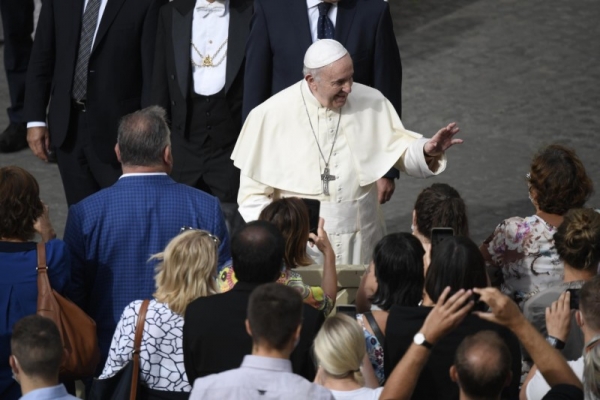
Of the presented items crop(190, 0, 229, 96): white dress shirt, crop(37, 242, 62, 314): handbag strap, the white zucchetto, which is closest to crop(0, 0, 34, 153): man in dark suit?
crop(190, 0, 229, 96): white dress shirt

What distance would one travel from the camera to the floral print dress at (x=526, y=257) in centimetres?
Result: 545

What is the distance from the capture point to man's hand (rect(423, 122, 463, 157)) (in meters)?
5.71

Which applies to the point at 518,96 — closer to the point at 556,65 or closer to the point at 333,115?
the point at 556,65

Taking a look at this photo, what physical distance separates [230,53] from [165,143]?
63.7 inches

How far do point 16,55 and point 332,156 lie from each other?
3.72 meters

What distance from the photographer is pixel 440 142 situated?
582cm

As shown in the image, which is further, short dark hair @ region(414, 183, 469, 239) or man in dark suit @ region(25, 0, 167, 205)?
man in dark suit @ region(25, 0, 167, 205)

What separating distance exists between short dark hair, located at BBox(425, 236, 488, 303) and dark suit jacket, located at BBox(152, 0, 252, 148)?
8.61ft

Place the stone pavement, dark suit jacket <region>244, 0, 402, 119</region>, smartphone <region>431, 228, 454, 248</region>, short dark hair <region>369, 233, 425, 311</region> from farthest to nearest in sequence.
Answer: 1. the stone pavement
2. dark suit jacket <region>244, 0, 402, 119</region>
3. smartphone <region>431, 228, 454, 248</region>
4. short dark hair <region>369, 233, 425, 311</region>

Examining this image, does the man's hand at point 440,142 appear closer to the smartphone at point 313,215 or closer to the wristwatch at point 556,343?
the smartphone at point 313,215

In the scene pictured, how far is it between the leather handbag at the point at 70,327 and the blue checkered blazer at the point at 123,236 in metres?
0.31

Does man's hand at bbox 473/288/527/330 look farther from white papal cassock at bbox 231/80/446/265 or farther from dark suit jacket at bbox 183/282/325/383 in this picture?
white papal cassock at bbox 231/80/446/265

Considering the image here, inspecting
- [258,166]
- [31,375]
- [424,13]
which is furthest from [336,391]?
[424,13]

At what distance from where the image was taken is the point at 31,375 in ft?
12.9
